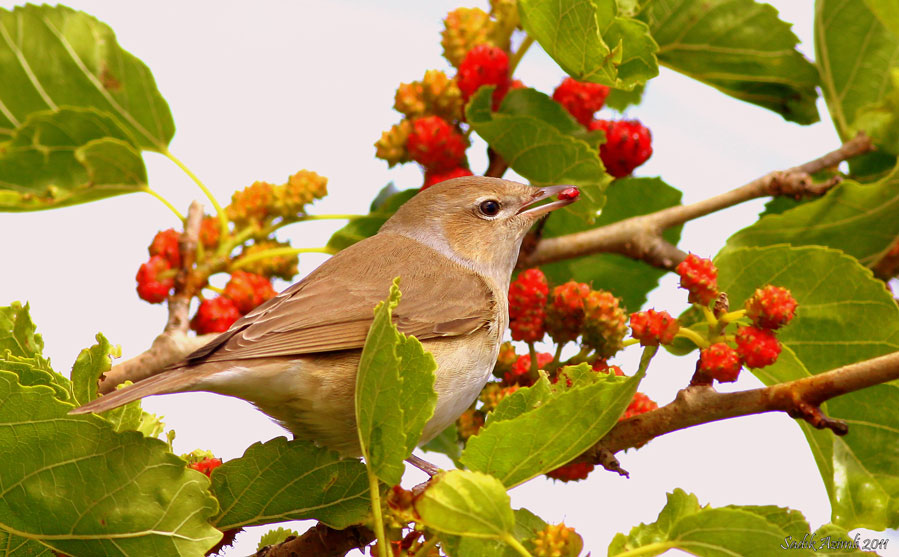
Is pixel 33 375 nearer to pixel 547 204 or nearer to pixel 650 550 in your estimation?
pixel 650 550

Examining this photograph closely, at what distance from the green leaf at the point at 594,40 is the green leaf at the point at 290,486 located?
1.60m

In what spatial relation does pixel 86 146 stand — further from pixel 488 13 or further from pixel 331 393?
pixel 488 13

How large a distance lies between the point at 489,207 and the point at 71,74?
212 cm

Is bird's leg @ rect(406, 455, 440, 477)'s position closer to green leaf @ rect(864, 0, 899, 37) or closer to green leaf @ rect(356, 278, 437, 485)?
green leaf @ rect(356, 278, 437, 485)

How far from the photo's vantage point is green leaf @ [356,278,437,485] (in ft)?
7.09

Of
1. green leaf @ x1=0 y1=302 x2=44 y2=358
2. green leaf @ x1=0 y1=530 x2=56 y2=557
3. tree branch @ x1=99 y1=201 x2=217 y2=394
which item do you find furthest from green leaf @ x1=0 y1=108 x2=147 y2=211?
green leaf @ x1=0 y1=530 x2=56 y2=557

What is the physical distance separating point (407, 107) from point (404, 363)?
7.80ft

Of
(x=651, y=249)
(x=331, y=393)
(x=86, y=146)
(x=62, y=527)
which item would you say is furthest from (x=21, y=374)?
(x=651, y=249)

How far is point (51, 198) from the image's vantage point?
4.33 meters

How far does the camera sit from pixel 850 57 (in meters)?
4.41

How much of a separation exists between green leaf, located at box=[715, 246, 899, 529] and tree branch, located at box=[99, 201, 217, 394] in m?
2.16

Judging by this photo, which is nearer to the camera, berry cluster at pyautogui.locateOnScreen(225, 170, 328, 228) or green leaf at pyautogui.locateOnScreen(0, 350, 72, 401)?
green leaf at pyautogui.locateOnScreen(0, 350, 72, 401)

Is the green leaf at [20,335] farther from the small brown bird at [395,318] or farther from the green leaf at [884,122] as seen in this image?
the green leaf at [884,122]

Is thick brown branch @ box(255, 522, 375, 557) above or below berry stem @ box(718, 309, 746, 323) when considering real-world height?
below
